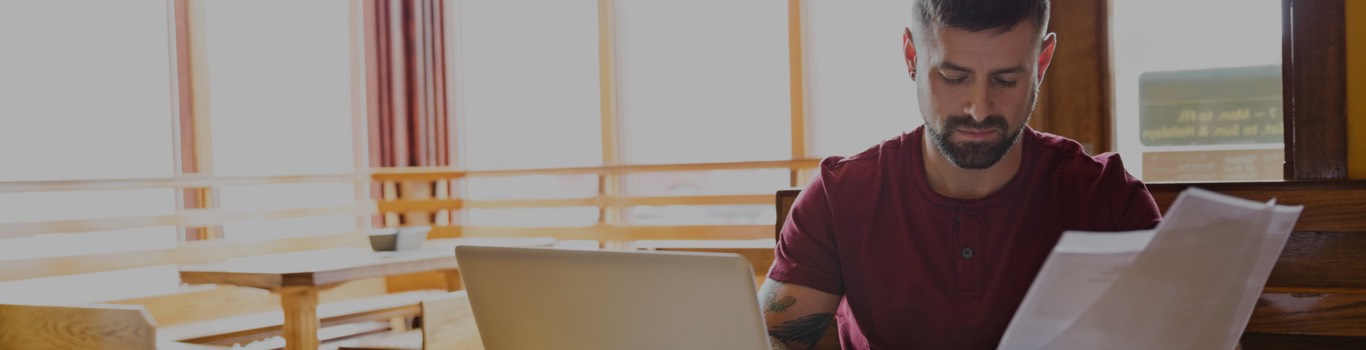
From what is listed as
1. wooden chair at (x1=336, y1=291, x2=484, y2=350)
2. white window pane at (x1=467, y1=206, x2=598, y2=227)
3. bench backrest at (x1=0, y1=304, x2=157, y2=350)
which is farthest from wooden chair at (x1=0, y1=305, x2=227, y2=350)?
white window pane at (x1=467, y1=206, x2=598, y2=227)

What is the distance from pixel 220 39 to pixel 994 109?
4353 millimetres

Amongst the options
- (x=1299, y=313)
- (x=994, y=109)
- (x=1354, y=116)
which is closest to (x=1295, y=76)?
(x=1354, y=116)

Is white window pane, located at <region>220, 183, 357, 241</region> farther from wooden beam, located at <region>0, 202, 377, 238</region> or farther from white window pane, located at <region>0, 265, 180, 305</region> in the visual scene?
white window pane, located at <region>0, 265, 180, 305</region>

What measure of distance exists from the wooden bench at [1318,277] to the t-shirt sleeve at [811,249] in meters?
0.63

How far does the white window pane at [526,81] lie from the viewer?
229 inches

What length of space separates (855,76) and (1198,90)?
1.97m

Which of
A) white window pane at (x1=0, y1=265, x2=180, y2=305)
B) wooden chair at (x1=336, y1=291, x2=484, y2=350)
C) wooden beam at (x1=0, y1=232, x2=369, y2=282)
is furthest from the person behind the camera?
white window pane at (x1=0, y1=265, x2=180, y2=305)

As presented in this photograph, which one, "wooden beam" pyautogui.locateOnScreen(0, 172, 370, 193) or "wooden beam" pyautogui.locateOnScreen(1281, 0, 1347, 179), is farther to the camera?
"wooden beam" pyautogui.locateOnScreen(0, 172, 370, 193)

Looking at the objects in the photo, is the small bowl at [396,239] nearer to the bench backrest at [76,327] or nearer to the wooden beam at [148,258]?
the wooden beam at [148,258]

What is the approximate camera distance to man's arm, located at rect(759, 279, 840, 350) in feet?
4.06

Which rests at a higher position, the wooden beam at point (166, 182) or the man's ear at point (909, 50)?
the man's ear at point (909, 50)

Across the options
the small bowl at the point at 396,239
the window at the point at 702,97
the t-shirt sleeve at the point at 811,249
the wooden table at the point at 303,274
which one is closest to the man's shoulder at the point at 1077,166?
the t-shirt sleeve at the point at 811,249

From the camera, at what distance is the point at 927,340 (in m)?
1.25

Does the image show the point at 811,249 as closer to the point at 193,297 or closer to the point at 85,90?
the point at 193,297
